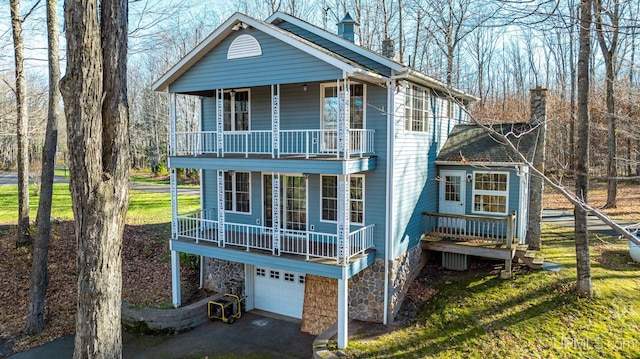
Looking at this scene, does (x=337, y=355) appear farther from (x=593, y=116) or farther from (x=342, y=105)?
(x=593, y=116)

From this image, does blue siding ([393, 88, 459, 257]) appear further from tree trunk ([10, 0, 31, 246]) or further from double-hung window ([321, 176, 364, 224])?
tree trunk ([10, 0, 31, 246])

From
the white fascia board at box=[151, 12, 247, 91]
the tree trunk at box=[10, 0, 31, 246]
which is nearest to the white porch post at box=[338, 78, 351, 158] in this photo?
the white fascia board at box=[151, 12, 247, 91]

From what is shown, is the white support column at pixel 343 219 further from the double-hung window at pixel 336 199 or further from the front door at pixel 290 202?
the front door at pixel 290 202

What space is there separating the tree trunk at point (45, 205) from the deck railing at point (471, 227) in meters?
11.6

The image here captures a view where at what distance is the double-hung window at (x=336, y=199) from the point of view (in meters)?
12.0

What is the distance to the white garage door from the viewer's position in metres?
13.0

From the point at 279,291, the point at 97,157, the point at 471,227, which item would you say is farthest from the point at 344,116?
the point at 471,227

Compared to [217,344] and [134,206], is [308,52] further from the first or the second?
[134,206]

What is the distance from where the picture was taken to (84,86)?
6723mm

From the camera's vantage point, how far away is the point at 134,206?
78.1 feet

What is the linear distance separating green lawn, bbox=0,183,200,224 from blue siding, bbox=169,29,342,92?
10.0m

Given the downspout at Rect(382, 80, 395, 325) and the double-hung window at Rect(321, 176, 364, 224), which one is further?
the double-hung window at Rect(321, 176, 364, 224)

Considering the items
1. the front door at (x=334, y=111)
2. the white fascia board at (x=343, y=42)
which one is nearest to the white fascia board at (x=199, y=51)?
the white fascia board at (x=343, y=42)

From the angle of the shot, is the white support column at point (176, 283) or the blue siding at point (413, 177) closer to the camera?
the blue siding at point (413, 177)
